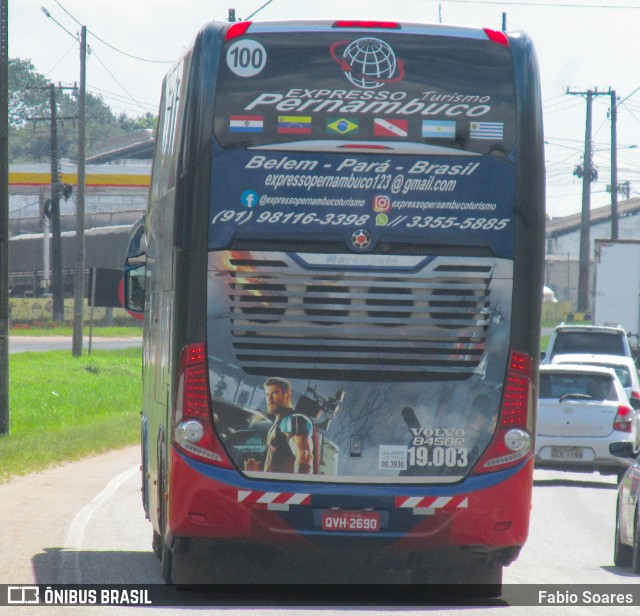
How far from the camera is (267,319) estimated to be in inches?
352

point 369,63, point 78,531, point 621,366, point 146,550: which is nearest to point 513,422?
point 369,63

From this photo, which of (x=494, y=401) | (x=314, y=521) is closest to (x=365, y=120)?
(x=494, y=401)

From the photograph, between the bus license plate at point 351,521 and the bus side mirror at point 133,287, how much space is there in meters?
3.83

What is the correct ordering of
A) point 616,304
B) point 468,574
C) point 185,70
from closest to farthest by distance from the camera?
point 185,70, point 468,574, point 616,304

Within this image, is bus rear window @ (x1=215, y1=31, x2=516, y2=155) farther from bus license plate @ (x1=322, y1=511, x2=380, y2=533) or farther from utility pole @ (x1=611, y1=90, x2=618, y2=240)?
utility pole @ (x1=611, y1=90, x2=618, y2=240)

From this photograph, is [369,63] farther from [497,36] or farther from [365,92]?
[497,36]

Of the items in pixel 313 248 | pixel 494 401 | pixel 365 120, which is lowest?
pixel 494 401

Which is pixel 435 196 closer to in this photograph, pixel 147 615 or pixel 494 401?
pixel 494 401

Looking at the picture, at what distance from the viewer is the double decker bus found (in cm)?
890

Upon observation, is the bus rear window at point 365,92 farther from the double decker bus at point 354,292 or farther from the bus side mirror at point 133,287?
the bus side mirror at point 133,287

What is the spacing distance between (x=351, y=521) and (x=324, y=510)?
7.4 inches

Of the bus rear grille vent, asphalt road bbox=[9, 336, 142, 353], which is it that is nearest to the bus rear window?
the bus rear grille vent

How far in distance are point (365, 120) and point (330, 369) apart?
163 cm

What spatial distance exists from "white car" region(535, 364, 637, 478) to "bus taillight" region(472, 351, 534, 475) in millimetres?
10086
